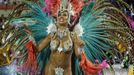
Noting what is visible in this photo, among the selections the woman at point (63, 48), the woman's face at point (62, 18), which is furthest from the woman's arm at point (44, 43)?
the woman's face at point (62, 18)

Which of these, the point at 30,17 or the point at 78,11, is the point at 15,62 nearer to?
the point at 30,17

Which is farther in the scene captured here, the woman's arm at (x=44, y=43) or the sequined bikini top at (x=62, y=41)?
the woman's arm at (x=44, y=43)

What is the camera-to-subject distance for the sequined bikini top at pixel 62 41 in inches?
225

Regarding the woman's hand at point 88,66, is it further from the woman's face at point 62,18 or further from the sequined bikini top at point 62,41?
the woman's face at point 62,18

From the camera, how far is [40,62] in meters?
6.07

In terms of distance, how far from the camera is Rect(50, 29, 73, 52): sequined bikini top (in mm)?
5715

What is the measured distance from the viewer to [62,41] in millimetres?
5742

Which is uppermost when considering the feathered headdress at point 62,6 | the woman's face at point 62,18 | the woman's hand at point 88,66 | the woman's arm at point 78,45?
the feathered headdress at point 62,6

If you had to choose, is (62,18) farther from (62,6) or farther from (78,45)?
(78,45)

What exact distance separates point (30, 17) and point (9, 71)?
1.16 meters

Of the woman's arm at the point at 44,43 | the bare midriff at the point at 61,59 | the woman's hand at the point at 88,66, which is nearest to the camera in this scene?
the woman's hand at the point at 88,66

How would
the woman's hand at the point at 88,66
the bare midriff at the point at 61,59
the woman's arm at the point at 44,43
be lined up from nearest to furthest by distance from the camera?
the woman's hand at the point at 88,66 → the bare midriff at the point at 61,59 → the woman's arm at the point at 44,43

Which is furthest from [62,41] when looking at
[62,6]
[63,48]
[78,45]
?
[62,6]

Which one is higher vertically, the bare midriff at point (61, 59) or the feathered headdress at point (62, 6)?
the feathered headdress at point (62, 6)
